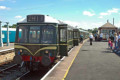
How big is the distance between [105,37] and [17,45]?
30392mm

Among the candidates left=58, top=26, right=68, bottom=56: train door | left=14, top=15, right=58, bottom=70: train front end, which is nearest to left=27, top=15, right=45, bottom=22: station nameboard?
left=14, top=15, right=58, bottom=70: train front end

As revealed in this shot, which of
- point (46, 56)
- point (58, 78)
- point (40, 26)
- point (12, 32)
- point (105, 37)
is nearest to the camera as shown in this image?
point (58, 78)

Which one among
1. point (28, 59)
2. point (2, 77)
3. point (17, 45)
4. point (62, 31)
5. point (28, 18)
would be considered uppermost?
point (28, 18)

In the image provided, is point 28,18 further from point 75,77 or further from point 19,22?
point 75,77

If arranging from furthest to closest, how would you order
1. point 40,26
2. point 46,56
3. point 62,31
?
point 62,31 < point 40,26 < point 46,56

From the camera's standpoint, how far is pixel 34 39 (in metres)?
8.55

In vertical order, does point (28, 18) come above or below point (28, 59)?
above

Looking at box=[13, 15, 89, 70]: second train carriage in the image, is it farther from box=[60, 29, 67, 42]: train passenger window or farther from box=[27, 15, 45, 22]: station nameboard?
box=[60, 29, 67, 42]: train passenger window

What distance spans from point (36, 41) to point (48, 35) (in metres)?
0.72

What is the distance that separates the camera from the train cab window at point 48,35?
8484mm

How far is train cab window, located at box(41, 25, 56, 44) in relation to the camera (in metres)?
8.48

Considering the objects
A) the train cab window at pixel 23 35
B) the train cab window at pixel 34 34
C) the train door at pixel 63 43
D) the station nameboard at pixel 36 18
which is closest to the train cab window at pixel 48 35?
the train cab window at pixel 34 34

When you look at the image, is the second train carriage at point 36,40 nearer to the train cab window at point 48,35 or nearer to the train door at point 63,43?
the train cab window at point 48,35

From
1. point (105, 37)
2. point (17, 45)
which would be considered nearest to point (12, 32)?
point (105, 37)
